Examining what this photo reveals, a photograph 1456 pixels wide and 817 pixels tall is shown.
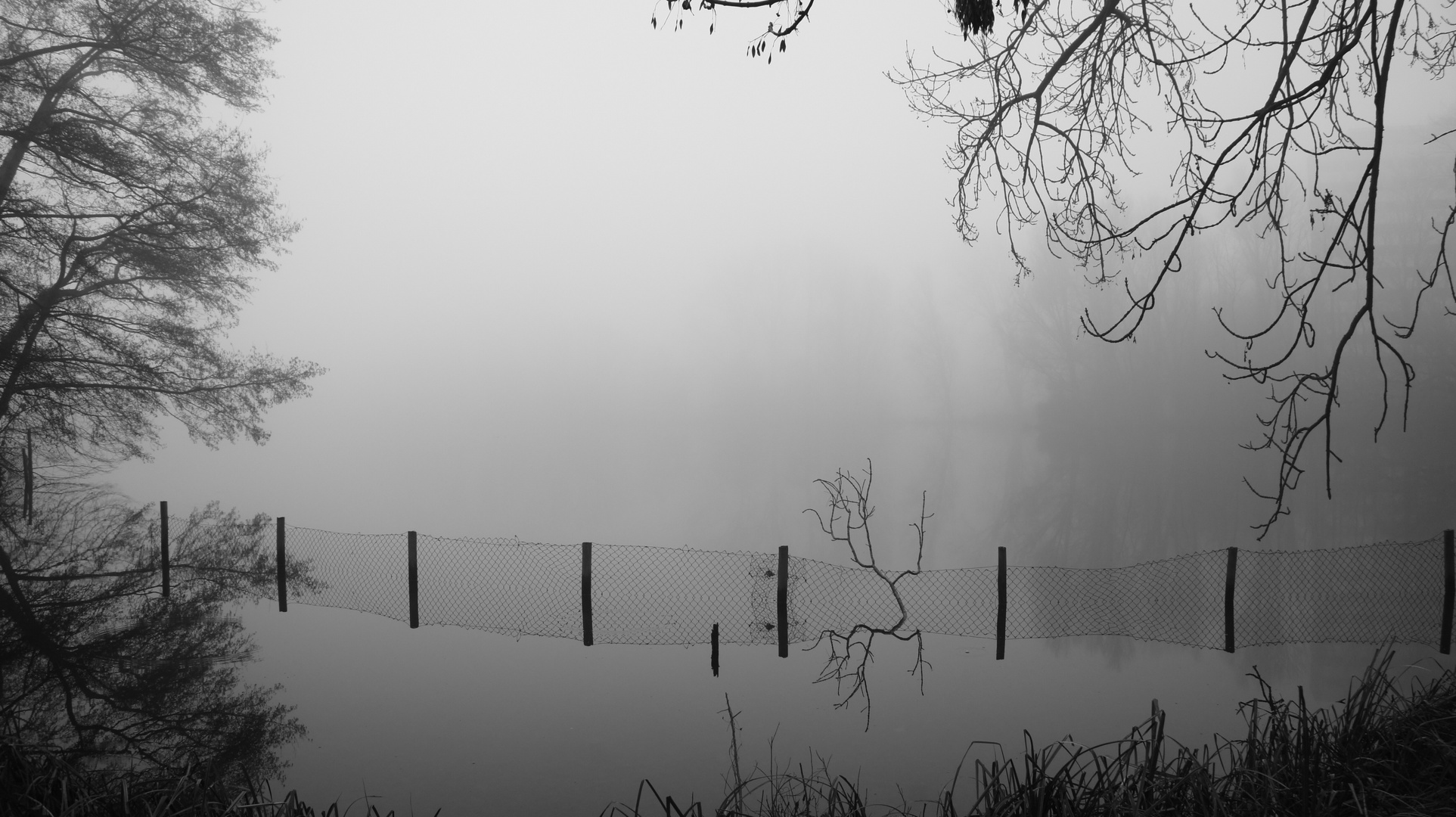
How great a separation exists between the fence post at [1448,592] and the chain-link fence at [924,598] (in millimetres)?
27

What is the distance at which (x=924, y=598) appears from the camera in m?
10.8

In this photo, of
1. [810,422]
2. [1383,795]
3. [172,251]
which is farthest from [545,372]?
[1383,795]

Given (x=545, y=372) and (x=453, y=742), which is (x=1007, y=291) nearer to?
(x=453, y=742)

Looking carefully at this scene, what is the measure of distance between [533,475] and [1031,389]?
27764 mm

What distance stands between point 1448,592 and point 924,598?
5.15 m

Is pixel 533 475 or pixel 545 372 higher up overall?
pixel 545 372

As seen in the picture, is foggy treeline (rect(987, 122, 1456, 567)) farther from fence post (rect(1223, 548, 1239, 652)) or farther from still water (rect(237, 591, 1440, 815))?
still water (rect(237, 591, 1440, 815))

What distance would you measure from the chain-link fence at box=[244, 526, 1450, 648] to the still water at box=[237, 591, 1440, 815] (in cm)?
41

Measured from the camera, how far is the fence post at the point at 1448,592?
788 cm

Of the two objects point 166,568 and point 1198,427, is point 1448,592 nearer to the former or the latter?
point 166,568

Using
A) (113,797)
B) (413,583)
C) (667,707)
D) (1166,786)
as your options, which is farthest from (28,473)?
(1166,786)

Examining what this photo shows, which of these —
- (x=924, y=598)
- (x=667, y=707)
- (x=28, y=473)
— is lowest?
(x=667, y=707)

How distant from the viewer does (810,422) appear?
5066 cm

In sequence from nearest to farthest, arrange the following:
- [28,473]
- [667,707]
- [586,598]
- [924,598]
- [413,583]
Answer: [667,707], [586,598], [413,583], [924,598], [28,473]
